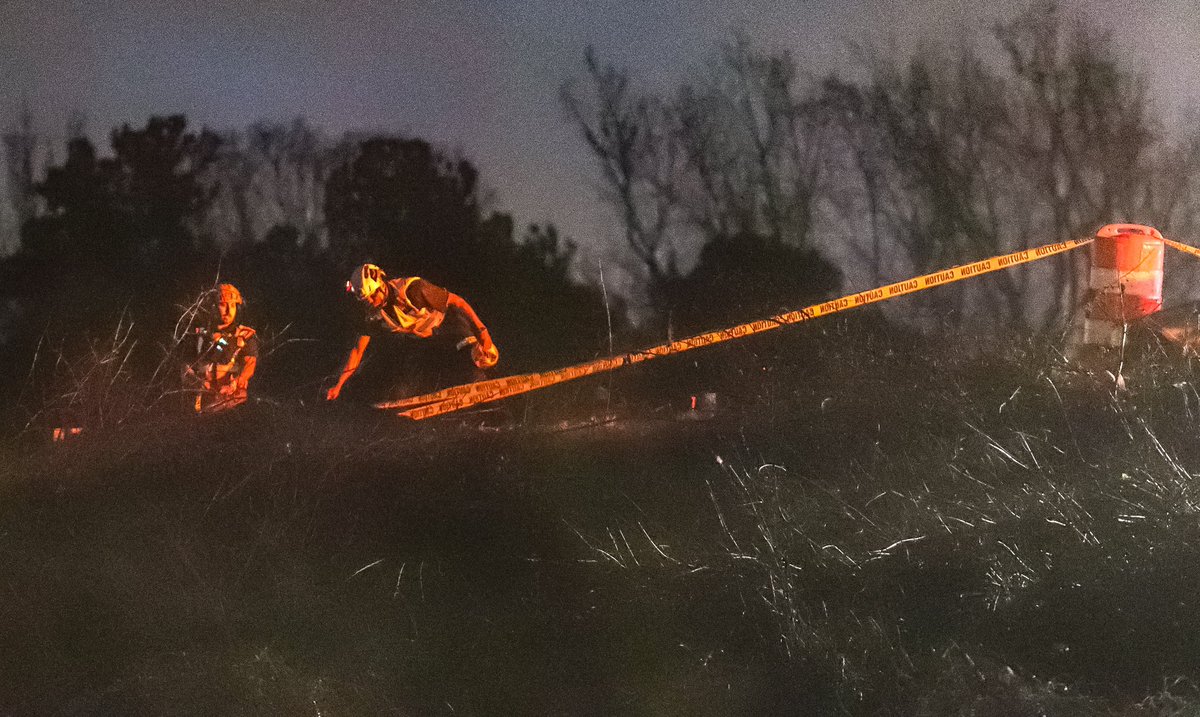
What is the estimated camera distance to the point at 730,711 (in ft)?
17.9

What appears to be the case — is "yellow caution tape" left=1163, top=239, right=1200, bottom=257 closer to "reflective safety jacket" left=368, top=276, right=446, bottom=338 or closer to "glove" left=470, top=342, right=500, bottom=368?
"glove" left=470, top=342, right=500, bottom=368

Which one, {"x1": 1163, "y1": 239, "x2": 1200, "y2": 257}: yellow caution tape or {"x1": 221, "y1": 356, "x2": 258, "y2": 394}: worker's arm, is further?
{"x1": 1163, "y1": 239, "x2": 1200, "y2": 257}: yellow caution tape

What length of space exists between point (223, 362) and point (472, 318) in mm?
1180

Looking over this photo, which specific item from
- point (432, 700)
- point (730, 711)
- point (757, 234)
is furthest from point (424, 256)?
point (730, 711)

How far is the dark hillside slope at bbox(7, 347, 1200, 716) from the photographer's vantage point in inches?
210

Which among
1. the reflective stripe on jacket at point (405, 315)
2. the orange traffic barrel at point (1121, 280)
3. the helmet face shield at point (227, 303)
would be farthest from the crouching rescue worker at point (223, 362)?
the orange traffic barrel at point (1121, 280)

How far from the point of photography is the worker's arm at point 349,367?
5.50 meters

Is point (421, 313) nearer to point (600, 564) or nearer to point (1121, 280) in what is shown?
point (600, 564)

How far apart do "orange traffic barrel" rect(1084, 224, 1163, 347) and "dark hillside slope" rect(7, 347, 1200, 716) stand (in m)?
0.57

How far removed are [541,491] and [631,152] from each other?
66.6 inches

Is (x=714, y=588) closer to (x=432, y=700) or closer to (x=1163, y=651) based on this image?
(x=432, y=700)

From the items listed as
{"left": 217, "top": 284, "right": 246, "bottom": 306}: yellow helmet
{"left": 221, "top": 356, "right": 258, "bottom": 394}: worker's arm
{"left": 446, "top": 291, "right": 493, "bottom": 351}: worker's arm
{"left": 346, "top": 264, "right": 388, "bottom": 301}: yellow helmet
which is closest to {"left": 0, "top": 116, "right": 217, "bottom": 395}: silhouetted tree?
{"left": 217, "top": 284, "right": 246, "bottom": 306}: yellow helmet

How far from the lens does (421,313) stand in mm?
5594

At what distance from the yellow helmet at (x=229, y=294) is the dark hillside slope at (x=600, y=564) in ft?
1.92
